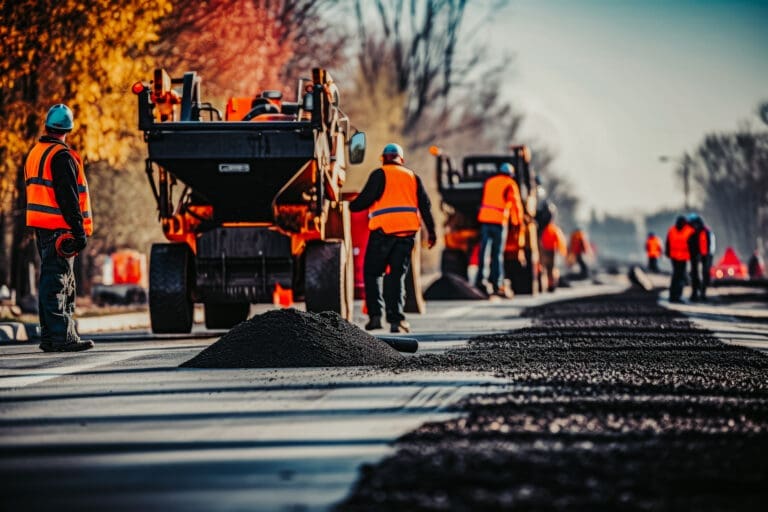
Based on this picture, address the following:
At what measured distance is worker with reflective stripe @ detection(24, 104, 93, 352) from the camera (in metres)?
11.5

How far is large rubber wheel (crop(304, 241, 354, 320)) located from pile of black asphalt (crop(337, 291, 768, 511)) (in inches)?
108

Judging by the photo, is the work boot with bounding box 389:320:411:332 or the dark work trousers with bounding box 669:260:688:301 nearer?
the work boot with bounding box 389:320:411:332

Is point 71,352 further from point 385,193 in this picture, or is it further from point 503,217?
point 503,217

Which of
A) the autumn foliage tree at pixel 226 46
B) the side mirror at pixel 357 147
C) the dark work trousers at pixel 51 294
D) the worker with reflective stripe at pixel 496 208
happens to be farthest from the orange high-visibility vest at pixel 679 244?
the dark work trousers at pixel 51 294

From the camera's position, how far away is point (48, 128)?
11.6 meters

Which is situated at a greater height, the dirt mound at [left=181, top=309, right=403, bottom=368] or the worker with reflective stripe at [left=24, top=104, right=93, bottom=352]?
the worker with reflective stripe at [left=24, top=104, right=93, bottom=352]

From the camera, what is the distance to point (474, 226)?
2709 cm

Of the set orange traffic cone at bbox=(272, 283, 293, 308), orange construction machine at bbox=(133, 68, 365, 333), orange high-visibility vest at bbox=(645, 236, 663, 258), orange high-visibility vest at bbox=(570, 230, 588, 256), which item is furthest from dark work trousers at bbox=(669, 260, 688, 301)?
orange high-visibility vest at bbox=(645, 236, 663, 258)

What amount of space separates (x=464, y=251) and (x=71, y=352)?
16.4 metres

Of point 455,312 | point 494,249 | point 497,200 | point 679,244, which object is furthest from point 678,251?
point 455,312

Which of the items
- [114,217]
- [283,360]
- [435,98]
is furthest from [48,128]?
[435,98]

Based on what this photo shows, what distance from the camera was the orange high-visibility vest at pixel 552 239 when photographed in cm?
3189

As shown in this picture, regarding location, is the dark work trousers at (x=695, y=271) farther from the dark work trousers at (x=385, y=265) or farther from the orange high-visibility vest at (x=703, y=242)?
the dark work trousers at (x=385, y=265)

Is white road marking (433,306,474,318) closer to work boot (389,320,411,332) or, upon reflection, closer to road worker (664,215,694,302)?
work boot (389,320,411,332)
